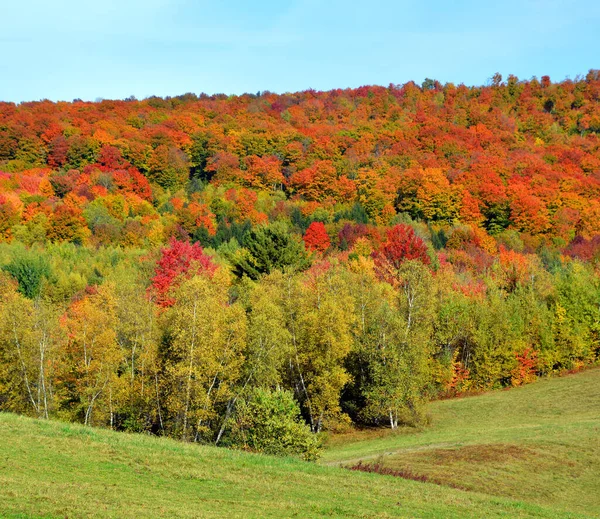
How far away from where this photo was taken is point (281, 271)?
6975 cm

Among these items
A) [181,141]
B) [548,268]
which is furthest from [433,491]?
[181,141]

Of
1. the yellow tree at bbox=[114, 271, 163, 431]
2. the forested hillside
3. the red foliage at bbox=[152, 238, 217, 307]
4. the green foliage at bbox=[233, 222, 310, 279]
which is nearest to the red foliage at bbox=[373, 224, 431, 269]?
the forested hillside

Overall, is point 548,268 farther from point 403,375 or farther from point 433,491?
point 433,491

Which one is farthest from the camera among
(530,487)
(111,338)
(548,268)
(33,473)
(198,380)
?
(548,268)

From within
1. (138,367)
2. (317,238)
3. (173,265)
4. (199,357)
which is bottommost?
(138,367)

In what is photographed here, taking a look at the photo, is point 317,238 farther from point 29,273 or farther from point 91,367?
point 91,367

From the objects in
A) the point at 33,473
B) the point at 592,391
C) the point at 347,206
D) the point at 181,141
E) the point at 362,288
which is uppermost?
the point at 181,141

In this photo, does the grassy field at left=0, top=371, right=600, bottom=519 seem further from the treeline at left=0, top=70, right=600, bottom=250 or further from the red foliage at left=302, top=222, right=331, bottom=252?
the treeline at left=0, top=70, right=600, bottom=250

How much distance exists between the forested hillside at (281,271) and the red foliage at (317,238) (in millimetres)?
364

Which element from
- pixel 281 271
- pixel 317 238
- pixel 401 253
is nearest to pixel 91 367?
pixel 281 271

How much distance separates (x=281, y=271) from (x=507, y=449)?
35.0 m

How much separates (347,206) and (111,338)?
104066mm

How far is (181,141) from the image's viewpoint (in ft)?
597

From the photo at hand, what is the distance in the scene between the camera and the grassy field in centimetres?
1952
